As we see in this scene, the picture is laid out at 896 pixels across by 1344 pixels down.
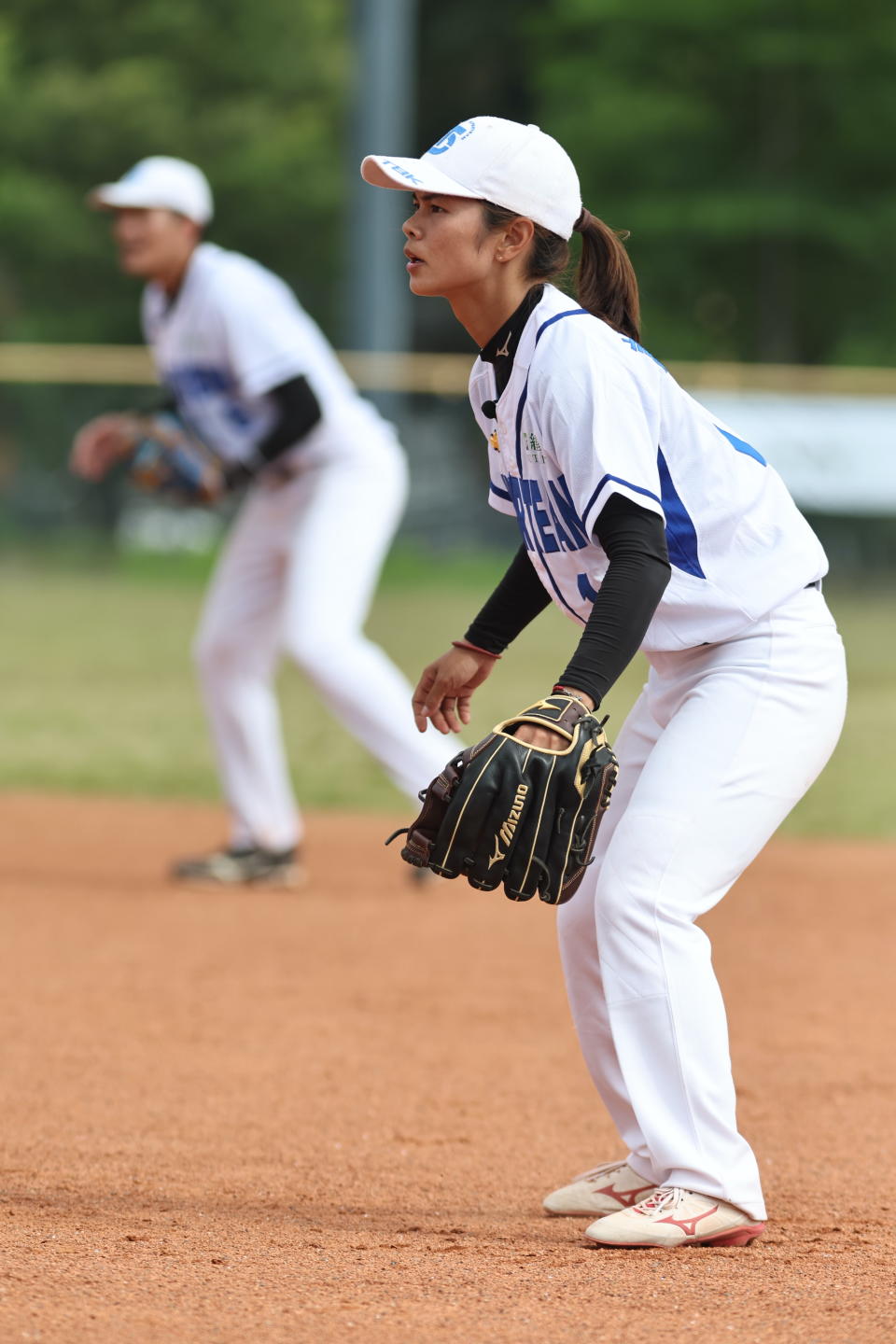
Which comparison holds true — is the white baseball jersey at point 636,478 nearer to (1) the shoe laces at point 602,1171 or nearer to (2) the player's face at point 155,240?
(1) the shoe laces at point 602,1171

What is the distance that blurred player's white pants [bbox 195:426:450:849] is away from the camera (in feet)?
19.4

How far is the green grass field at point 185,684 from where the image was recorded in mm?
8664

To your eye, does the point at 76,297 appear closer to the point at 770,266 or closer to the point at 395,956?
the point at 770,266

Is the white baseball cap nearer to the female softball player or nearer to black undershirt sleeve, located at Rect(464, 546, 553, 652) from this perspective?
black undershirt sleeve, located at Rect(464, 546, 553, 652)

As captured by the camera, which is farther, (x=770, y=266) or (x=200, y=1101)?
(x=770, y=266)

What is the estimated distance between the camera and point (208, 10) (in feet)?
99.5

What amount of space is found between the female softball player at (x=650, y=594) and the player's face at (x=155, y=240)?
3.24 metres

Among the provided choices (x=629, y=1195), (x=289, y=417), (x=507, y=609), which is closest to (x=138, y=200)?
(x=289, y=417)

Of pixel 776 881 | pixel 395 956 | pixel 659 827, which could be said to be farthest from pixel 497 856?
pixel 776 881

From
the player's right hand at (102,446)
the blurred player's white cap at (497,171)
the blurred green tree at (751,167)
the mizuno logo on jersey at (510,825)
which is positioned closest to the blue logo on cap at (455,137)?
the blurred player's white cap at (497,171)

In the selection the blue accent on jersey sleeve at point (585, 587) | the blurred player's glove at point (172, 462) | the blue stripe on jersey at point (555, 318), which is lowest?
the blurred player's glove at point (172, 462)

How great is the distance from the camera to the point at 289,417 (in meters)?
5.93

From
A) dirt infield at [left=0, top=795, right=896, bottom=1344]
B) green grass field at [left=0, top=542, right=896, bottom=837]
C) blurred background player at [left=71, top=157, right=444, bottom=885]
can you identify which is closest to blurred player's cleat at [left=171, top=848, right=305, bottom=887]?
blurred background player at [left=71, top=157, right=444, bottom=885]

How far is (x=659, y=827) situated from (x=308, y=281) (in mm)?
29226
